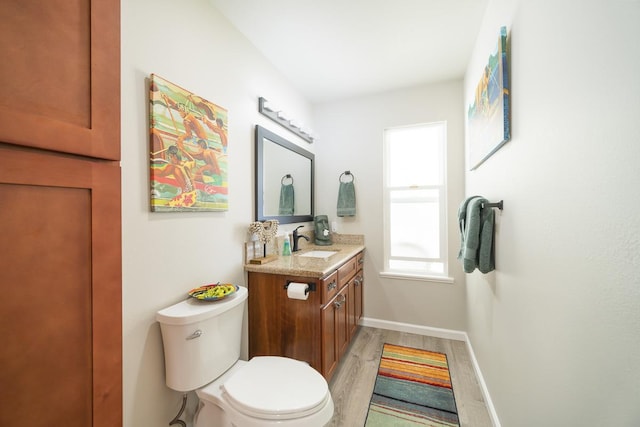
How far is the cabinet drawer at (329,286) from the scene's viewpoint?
5.08 feet

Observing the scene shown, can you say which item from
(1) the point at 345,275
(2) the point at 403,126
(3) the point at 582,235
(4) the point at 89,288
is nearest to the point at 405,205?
(2) the point at 403,126

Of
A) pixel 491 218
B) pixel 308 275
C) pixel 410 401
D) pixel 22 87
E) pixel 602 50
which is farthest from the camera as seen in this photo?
pixel 410 401

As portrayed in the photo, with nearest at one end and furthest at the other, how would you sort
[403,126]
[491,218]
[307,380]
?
[307,380] → [491,218] → [403,126]

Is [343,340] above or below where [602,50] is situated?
below

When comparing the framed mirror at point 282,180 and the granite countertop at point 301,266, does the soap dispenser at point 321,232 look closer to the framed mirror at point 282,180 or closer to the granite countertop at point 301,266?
the framed mirror at point 282,180

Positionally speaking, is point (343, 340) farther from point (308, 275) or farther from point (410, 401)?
point (308, 275)

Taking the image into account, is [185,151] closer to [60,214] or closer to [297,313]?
[60,214]

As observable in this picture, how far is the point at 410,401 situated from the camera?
1.64m

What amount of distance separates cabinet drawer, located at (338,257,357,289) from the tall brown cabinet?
4.67 feet

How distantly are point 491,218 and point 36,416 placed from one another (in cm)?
187

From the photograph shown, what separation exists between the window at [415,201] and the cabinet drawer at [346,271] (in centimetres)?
58

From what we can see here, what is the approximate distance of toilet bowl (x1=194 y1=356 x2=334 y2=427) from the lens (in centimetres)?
97

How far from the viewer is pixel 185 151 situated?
1.27 meters

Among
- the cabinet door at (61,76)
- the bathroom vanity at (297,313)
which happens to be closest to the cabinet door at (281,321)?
the bathroom vanity at (297,313)
